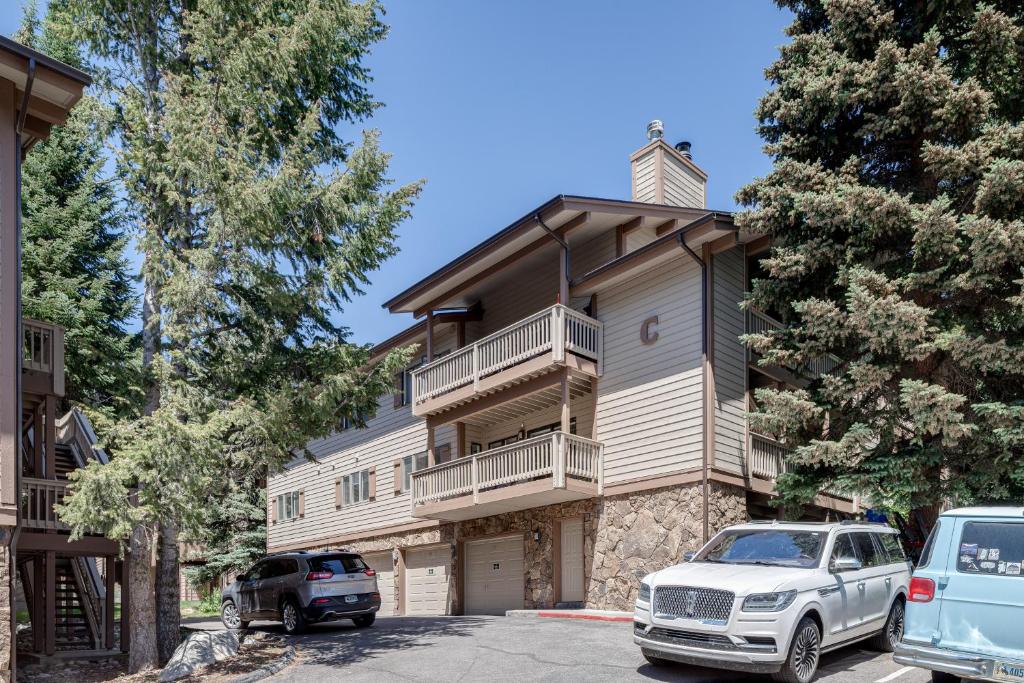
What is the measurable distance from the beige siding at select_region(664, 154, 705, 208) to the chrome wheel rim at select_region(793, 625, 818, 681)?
14.7 meters

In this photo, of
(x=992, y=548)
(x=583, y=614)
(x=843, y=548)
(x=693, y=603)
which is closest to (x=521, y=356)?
(x=583, y=614)

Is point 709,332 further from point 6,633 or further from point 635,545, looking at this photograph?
point 6,633

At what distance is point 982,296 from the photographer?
559 inches

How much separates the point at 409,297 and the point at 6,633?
588 inches

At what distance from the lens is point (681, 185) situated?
24.0 m

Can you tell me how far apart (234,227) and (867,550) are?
1051 centimetres

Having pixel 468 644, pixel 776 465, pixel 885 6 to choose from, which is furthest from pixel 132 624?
pixel 885 6

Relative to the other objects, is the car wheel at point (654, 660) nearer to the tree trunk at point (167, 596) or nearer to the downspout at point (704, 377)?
the downspout at point (704, 377)

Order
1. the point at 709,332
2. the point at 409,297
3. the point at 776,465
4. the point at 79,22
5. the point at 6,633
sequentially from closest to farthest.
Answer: the point at 6,633 → the point at 79,22 → the point at 709,332 → the point at 776,465 → the point at 409,297

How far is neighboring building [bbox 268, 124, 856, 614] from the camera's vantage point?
19141mm

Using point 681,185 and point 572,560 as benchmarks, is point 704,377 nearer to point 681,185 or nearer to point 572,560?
point 572,560

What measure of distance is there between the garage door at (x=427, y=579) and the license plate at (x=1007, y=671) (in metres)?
18.7

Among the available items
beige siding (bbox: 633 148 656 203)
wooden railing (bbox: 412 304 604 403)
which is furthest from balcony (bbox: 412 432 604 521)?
beige siding (bbox: 633 148 656 203)

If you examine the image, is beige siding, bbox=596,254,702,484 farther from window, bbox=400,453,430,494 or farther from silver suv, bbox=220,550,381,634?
window, bbox=400,453,430,494
